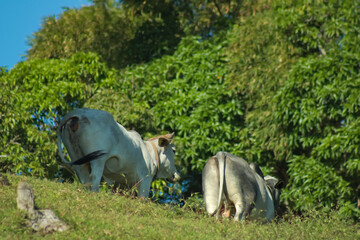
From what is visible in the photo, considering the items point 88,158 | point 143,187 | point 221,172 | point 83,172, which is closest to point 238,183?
point 221,172

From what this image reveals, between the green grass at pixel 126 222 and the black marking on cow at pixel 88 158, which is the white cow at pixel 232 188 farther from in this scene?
the black marking on cow at pixel 88 158

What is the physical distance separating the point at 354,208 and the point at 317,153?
1.51 meters

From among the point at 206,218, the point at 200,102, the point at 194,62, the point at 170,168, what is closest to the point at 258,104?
the point at 200,102

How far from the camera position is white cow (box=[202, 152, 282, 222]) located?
29.6ft

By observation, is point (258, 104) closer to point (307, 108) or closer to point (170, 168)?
point (307, 108)

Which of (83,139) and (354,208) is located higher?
(83,139)

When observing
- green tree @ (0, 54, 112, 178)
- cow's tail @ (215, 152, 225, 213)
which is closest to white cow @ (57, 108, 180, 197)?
cow's tail @ (215, 152, 225, 213)

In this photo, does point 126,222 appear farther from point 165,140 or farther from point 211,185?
point 165,140

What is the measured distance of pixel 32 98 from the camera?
14359 millimetres

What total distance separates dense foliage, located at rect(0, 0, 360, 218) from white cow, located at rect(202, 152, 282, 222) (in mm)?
3605

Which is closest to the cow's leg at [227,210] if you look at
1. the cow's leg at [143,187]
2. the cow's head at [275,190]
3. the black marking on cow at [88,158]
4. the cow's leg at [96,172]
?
the cow's leg at [143,187]

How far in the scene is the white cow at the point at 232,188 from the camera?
29.6 ft

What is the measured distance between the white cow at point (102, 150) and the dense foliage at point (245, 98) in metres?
3.73

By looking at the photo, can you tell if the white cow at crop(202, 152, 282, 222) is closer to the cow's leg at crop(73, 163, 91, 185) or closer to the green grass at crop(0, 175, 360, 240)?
the green grass at crop(0, 175, 360, 240)
